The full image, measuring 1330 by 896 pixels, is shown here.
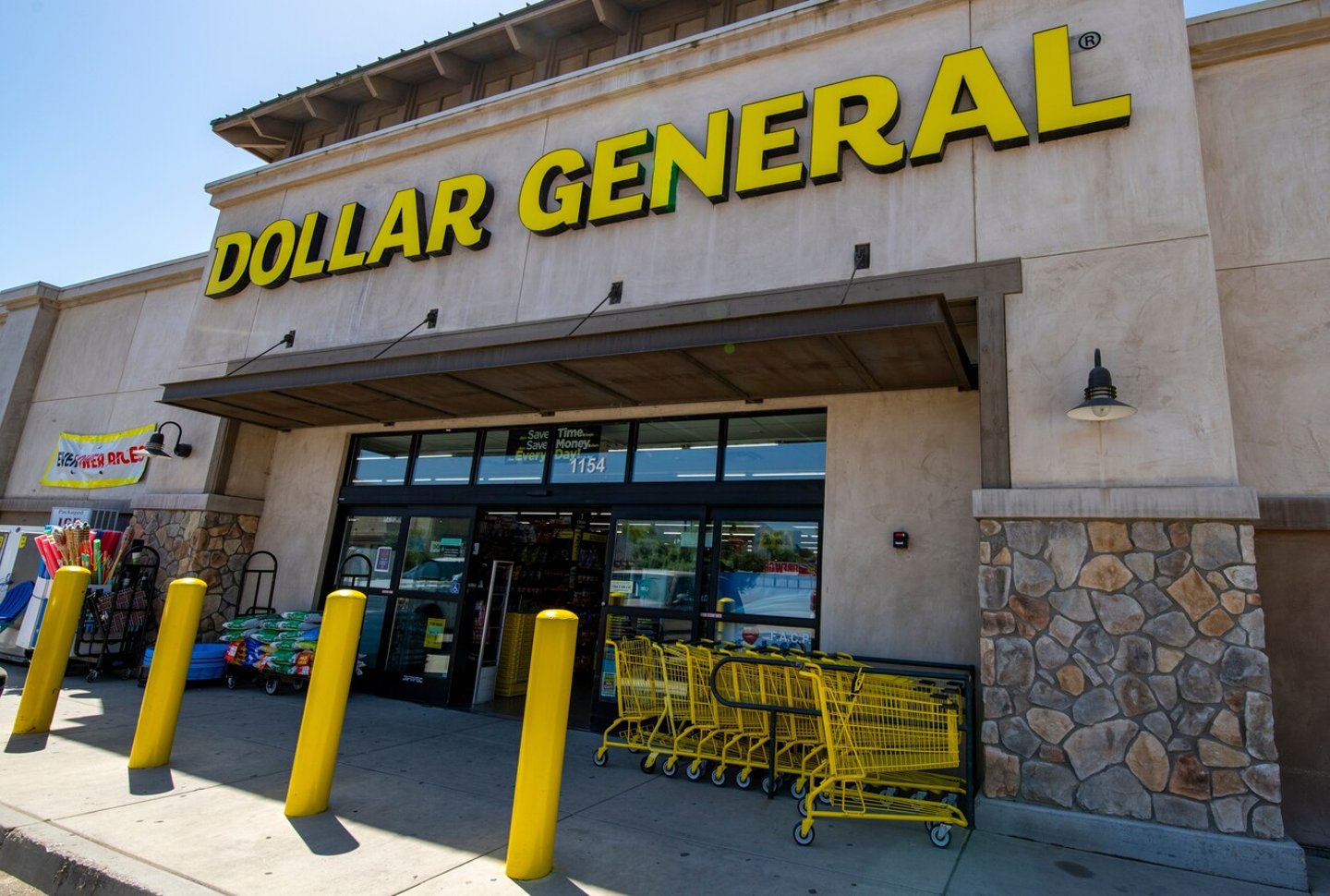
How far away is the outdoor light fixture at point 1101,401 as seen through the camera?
5.29 metres

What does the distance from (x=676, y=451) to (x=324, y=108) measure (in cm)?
958

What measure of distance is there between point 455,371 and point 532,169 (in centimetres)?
292

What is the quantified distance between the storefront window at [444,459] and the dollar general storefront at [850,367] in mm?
68

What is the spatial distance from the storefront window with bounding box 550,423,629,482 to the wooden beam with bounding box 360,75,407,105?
7.19 m

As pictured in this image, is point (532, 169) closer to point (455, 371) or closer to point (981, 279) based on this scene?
point (455, 371)

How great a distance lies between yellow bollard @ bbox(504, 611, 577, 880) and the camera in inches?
162

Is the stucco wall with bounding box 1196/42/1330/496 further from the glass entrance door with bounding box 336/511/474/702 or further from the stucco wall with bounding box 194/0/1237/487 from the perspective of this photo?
the glass entrance door with bounding box 336/511/474/702

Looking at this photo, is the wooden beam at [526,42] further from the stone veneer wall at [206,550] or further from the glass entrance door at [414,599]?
the stone veneer wall at [206,550]

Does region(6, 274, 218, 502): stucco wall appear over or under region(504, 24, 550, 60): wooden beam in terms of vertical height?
under

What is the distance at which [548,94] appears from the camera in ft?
30.5

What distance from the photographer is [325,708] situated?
499cm

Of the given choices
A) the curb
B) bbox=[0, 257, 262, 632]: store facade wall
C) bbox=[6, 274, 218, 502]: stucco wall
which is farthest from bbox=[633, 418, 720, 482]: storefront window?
bbox=[6, 274, 218, 502]: stucco wall

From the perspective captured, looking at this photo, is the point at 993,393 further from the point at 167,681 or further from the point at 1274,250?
the point at 167,681

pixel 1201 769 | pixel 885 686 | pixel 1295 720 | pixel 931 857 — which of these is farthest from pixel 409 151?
pixel 1295 720
